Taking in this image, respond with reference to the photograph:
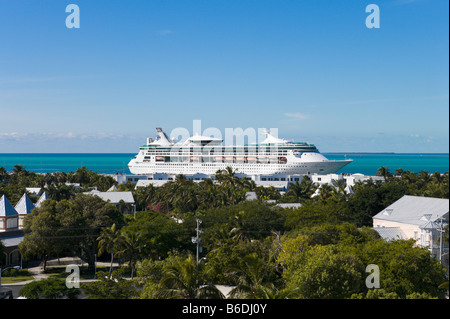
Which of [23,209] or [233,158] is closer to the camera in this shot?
[23,209]

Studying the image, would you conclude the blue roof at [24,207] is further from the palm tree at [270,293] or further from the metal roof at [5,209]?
the palm tree at [270,293]

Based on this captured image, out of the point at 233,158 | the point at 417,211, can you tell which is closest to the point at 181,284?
the point at 417,211

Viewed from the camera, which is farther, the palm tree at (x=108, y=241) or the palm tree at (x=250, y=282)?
the palm tree at (x=108, y=241)

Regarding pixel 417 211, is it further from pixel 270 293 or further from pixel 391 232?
pixel 270 293

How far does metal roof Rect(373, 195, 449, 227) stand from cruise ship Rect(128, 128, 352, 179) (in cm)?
5790

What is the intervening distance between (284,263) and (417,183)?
145ft

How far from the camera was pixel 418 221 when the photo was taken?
116 ft

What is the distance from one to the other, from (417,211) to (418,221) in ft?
5.31

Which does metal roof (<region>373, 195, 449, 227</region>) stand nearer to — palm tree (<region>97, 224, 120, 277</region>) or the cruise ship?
palm tree (<region>97, 224, 120, 277</region>)

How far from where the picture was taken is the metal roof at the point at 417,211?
33656mm

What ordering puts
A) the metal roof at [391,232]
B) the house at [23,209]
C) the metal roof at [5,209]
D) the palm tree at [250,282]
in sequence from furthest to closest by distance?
the house at [23,209]
the metal roof at [5,209]
the metal roof at [391,232]
the palm tree at [250,282]

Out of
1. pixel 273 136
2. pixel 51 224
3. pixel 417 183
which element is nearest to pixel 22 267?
pixel 51 224

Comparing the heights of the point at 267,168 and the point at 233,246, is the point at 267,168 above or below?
above

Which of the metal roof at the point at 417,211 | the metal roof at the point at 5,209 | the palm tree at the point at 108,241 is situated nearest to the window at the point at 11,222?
the metal roof at the point at 5,209
